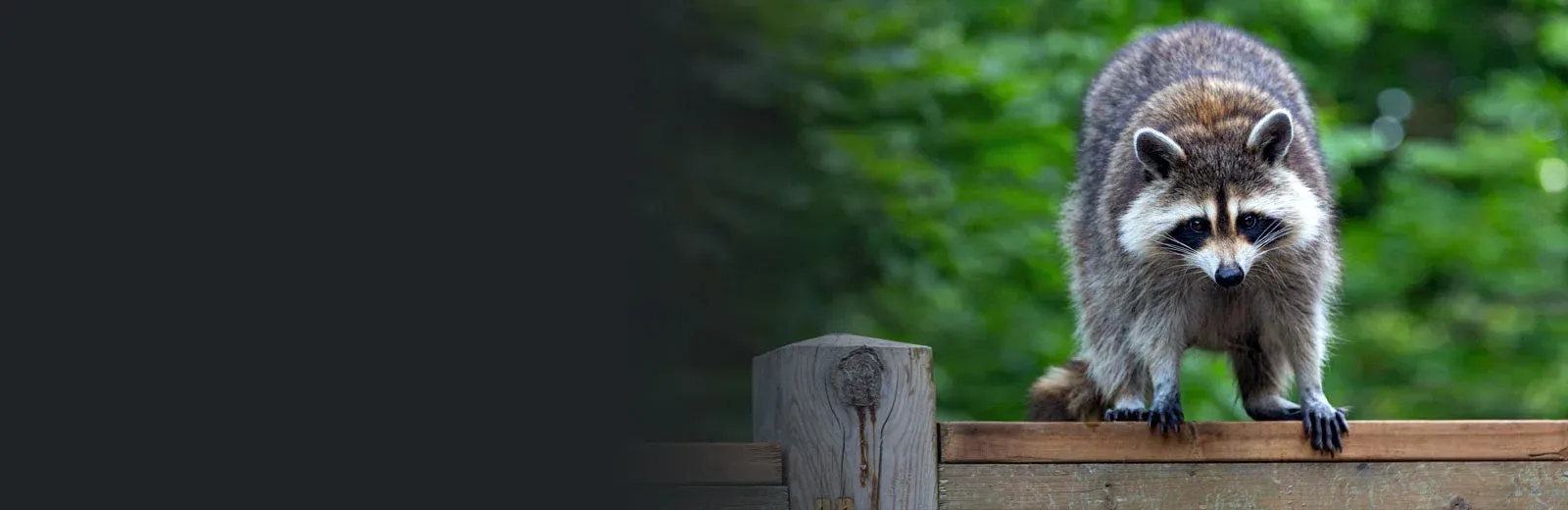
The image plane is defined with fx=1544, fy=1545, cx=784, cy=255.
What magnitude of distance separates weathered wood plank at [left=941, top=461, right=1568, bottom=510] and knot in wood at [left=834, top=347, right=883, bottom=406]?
34 cm

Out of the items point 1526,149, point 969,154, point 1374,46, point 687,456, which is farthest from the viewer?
point 1374,46

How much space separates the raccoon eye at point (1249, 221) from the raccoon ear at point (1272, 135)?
0.55ft

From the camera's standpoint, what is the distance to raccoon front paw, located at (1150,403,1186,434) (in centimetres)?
301

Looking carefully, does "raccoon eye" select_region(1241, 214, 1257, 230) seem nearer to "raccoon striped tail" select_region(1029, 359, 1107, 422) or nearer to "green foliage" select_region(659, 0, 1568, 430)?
"raccoon striped tail" select_region(1029, 359, 1107, 422)

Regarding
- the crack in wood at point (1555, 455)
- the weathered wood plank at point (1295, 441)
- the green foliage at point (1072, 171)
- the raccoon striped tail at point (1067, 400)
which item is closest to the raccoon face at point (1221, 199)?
the raccoon striped tail at point (1067, 400)

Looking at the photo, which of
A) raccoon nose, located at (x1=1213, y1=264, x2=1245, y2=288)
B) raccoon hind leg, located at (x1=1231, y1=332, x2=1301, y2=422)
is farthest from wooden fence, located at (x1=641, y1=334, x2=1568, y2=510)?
raccoon hind leg, located at (x1=1231, y1=332, x2=1301, y2=422)

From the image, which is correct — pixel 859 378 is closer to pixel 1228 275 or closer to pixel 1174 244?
pixel 1228 275

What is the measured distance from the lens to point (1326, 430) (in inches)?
118

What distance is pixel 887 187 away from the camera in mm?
6465

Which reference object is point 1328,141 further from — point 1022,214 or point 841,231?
point 841,231

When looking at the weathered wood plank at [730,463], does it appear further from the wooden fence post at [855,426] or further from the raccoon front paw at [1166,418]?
the raccoon front paw at [1166,418]

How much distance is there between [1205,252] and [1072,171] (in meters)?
2.79

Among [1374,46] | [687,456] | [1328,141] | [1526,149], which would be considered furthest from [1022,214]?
[1374,46]

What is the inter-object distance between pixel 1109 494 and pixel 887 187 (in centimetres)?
375
